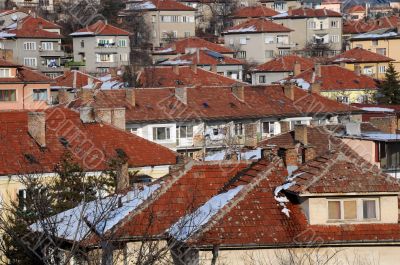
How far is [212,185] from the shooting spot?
1780 centimetres

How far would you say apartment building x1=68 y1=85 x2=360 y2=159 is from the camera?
44969 millimetres

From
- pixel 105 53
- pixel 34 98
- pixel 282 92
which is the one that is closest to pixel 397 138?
pixel 282 92

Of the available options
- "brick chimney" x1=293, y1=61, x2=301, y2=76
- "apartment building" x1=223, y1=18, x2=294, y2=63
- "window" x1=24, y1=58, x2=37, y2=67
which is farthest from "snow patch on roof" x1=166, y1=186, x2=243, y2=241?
"apartment building" x1=223, y1=18, x2=294, y2=63

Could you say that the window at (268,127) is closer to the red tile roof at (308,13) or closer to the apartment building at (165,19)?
the apartment building at (165,19)

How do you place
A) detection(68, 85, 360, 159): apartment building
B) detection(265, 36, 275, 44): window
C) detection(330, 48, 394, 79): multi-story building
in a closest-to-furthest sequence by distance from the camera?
detection(68, 85, 360, 159): apartment building, detection(330, 48, 394, 79): multi-story building, detection(265, 36, 275, 44): window

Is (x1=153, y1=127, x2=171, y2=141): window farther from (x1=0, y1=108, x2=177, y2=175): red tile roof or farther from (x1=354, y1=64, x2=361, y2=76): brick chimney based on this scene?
(x1=354, y1=64, x2=361, y2=76): brick chimney

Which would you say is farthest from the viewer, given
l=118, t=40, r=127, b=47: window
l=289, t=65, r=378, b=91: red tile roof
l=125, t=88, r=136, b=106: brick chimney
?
l=118, t=40, r=127, b=47: window

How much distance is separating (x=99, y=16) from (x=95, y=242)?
8427 cm

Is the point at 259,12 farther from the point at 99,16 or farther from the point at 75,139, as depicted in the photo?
the point at 75,139

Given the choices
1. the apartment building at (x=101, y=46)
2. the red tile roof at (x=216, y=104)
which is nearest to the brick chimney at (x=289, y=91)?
the red tile roof at (x=216, y=104)

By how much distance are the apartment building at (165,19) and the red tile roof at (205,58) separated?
20416 mm

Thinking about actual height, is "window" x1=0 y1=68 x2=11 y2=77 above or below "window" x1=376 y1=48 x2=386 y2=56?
above

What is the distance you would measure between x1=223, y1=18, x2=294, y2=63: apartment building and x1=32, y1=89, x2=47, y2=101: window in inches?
1526

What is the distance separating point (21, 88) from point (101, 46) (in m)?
33.0
